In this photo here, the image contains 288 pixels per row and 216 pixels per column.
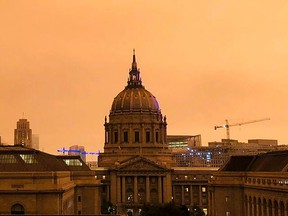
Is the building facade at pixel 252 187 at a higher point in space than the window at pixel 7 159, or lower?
lower

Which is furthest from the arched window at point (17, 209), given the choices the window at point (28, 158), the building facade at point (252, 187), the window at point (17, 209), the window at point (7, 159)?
the building facade at point (252, 187)

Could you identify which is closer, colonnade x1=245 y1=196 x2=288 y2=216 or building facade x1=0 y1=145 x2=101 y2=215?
building facade x1=0 y1=145 x2=101 y2=215

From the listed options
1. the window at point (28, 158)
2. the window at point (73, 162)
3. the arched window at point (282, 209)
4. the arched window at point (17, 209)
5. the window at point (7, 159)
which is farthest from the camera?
the window at point (73, 162)

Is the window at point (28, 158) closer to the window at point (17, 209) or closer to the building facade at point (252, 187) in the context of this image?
the window at point (17, 209)

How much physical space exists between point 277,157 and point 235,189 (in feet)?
56.0

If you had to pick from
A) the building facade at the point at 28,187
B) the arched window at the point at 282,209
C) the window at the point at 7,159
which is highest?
the window at the point at 7,159

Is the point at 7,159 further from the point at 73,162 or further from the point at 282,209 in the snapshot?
the point at 73,162

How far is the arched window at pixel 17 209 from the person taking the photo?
98.2m

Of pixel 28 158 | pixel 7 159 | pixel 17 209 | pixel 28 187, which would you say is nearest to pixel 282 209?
pixel 28 187

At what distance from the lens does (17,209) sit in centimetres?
9844

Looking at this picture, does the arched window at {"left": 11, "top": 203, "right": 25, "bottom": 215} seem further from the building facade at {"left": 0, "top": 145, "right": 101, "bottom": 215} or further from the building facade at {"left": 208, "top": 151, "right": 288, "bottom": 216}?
the building facade at {"left": 208, "top": 151, "right": 288, "bottom": 216}

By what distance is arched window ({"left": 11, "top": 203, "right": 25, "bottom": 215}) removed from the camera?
98.2 m

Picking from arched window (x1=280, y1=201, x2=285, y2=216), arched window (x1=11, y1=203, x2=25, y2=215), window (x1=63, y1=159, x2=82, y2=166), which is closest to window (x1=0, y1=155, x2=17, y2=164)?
arched window (x1=11, y1=203, x2=25, y2=215)

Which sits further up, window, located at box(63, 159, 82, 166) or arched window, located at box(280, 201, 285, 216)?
window, located at box(63, 159, 82, 166)
